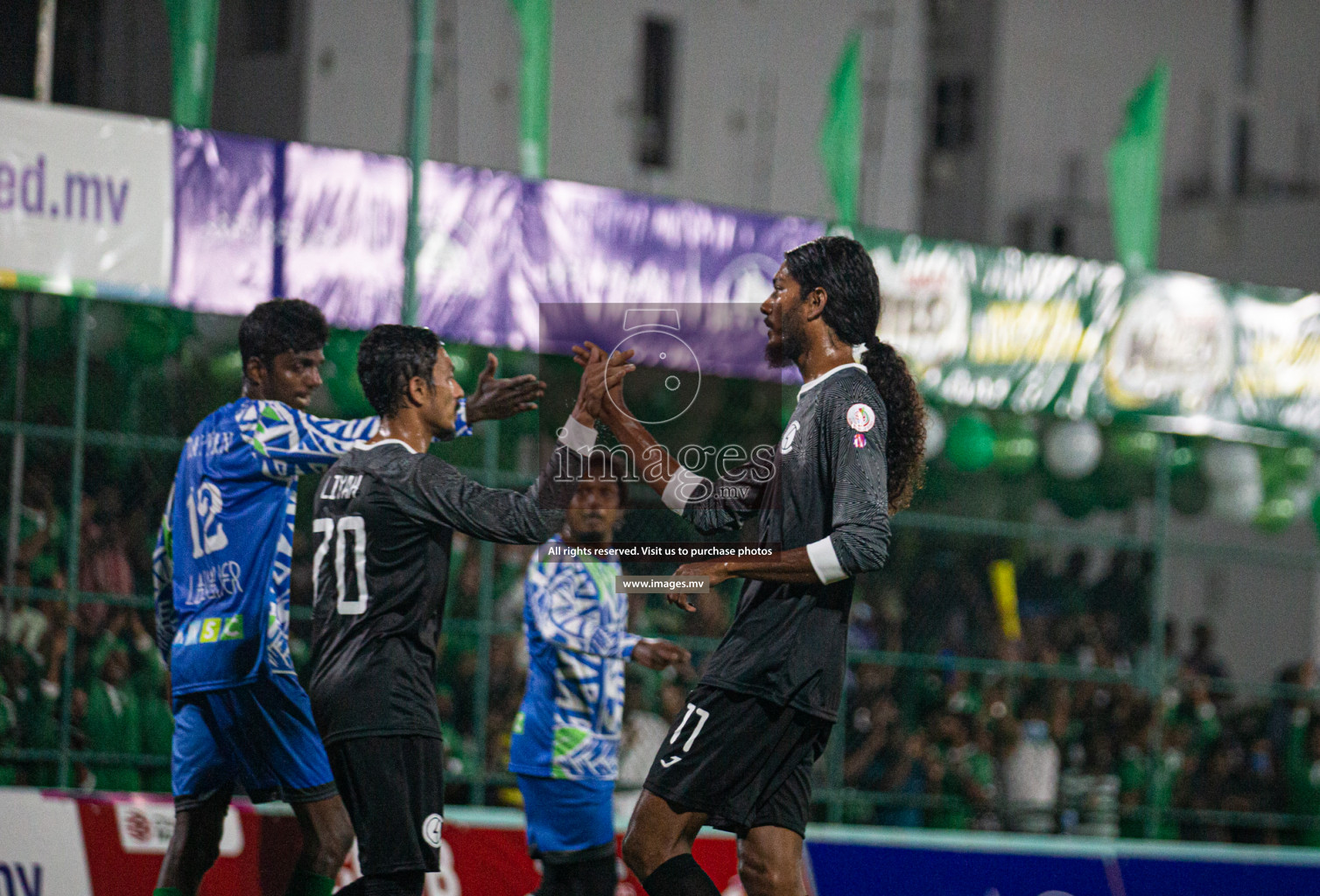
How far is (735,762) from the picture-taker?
5.10m

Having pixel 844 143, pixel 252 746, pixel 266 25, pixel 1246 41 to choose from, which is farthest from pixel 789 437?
pixel 1246 41

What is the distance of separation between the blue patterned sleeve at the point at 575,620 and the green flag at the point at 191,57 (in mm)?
5228

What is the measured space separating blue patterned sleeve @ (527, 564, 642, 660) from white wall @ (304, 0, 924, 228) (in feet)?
51.0

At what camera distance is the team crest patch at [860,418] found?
201 inches

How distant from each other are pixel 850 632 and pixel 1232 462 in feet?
13.1

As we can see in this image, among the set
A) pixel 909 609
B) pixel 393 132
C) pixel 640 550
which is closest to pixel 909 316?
pixel 909 609

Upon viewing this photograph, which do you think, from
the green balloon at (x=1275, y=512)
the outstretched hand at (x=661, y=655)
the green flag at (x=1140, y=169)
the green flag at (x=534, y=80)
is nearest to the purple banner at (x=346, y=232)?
the green flag at (x=534, y=80)

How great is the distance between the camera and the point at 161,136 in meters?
9.81

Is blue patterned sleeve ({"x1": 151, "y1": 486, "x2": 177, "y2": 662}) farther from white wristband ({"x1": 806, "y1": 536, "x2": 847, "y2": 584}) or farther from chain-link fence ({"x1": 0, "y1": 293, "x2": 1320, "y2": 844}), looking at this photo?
white wristband ({"x1": 806, "y1": 536, "x2": 847, "y2": 584})

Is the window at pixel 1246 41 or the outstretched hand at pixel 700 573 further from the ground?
the window at pixel 1246 41

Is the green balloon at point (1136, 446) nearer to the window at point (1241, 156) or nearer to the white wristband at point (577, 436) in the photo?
the white wristband at point (577, 436)

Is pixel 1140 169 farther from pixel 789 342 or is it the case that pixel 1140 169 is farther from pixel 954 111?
pixel 954 111

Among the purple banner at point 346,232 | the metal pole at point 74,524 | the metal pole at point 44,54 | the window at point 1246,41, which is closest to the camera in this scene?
the metal pole at point 74,524

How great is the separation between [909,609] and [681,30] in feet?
46.5
